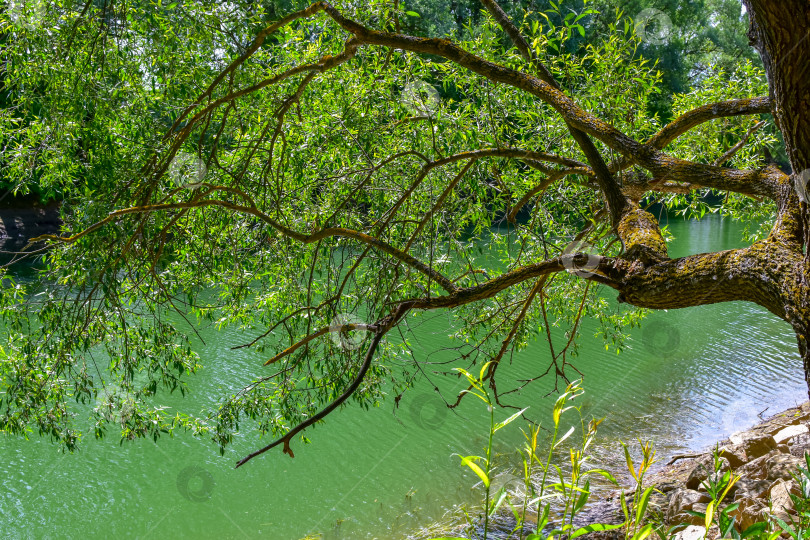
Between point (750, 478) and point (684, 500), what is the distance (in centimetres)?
51

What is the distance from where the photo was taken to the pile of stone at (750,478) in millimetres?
3223

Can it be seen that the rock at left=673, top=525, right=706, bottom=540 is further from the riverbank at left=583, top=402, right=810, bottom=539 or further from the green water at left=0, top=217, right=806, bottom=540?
the green water at left=0, top=217, right=806, bottom=540

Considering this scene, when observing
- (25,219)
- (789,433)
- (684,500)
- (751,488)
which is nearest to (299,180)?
(684,500)

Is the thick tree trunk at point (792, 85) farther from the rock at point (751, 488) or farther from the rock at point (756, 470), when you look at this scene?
the rock at point (756, 470)

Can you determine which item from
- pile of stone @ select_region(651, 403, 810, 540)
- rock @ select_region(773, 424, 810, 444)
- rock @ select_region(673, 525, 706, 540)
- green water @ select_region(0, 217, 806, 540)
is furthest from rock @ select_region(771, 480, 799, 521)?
green water @ select_region(0, 217, 806, 540)

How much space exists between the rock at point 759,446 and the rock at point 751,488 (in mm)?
1035

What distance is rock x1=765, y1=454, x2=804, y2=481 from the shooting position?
3.77 meters

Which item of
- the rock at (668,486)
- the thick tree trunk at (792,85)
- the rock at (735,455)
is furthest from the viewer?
the rock at (735,455)

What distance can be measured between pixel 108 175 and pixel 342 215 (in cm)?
144

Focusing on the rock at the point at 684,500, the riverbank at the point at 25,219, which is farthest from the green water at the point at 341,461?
the riverbank at the point at 25,219

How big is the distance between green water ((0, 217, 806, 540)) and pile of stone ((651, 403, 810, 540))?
785 mm

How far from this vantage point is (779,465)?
391 cm

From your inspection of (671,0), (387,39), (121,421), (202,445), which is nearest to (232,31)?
(387,39)

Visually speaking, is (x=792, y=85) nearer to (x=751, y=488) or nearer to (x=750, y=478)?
(x=751, y=488)
